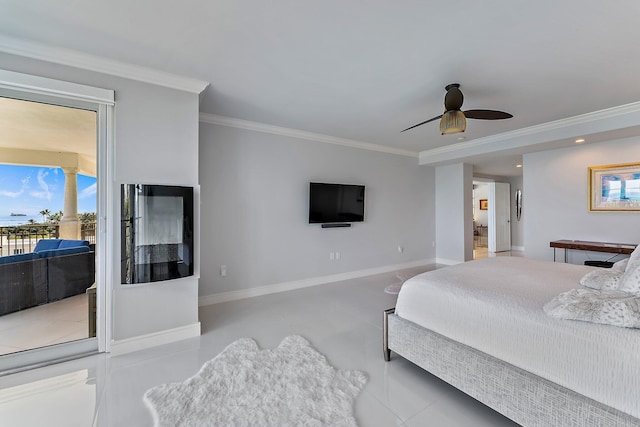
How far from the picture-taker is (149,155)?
257 centimetres

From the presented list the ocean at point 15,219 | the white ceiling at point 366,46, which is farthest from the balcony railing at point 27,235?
the white ceiling at point 366,46

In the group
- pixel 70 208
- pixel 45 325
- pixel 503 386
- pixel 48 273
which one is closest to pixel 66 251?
pixel 48 273

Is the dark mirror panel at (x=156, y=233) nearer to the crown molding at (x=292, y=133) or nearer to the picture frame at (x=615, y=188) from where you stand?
the crown molding at (x=292, y=133)

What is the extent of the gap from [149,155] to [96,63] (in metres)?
0.84

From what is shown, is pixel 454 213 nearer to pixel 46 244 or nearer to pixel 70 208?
pixel 70 208

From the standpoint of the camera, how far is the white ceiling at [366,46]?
5.88 feet

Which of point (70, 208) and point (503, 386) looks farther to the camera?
point (70, 208)

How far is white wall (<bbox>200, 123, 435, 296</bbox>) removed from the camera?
3742 mm

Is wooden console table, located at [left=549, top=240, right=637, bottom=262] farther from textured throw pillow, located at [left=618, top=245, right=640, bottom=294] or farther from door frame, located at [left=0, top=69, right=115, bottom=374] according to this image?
door frame, located at [left=0, top=69, right=115, bottom=374]

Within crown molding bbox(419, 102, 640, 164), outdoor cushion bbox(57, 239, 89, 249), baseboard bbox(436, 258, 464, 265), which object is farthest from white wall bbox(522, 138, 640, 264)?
outdoor cushion bbox(57, 239, 89, 249)

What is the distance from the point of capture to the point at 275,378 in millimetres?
2021

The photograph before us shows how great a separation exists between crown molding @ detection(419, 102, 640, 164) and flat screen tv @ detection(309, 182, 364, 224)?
197cm

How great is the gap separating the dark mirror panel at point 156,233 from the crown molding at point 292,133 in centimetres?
142

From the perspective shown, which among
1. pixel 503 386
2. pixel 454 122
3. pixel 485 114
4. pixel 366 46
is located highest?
pixel 366 46
